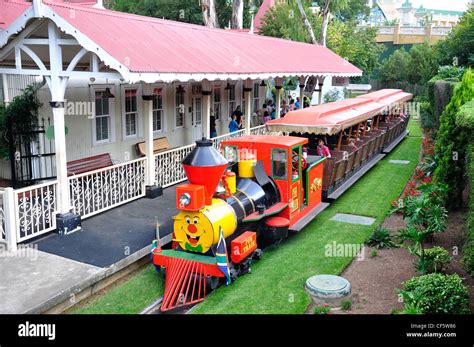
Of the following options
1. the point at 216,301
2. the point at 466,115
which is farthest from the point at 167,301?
the point at 466,115

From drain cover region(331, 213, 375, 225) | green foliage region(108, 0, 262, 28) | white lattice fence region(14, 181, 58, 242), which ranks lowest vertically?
drain cover region(331, 213, 375, 225)

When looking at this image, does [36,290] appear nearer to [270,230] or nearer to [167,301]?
[167,301]

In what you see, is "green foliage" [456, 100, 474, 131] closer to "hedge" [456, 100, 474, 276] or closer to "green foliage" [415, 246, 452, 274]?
"hedge" [456, 100, 474, 276]

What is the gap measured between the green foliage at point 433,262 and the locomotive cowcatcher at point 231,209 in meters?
2.77

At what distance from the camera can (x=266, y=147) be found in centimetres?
983

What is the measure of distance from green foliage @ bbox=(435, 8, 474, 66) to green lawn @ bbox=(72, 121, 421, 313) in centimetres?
1519

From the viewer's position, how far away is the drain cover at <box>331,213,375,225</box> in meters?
11.6

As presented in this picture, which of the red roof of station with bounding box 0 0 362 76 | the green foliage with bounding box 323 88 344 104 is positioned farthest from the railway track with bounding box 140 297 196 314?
the green foliage with bounding box 323 88 344 104

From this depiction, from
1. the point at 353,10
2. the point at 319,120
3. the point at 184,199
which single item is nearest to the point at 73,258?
the point at 184,199

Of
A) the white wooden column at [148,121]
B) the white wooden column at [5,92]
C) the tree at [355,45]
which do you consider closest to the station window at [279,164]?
the white wooden column at [148,121]

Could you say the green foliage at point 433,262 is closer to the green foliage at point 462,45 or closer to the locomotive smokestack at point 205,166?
the locomotive smokestack at point 205,166

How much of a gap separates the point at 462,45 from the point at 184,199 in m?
22.2

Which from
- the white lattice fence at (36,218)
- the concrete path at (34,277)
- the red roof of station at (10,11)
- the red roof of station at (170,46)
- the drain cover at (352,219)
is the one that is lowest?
the drain cover at (352,219)

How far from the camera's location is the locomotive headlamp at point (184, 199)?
7.67 meters
